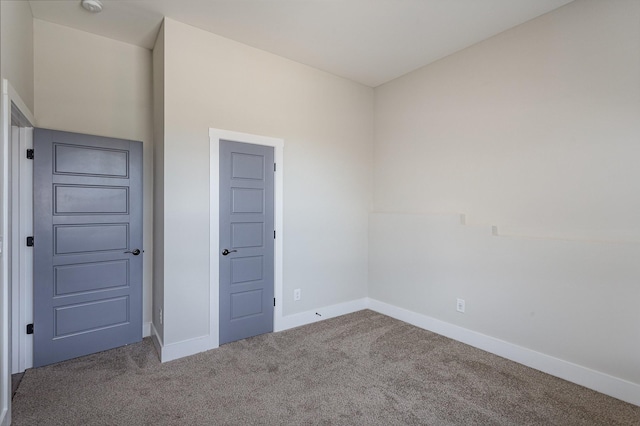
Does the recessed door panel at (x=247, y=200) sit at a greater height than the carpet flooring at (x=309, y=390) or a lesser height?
greater

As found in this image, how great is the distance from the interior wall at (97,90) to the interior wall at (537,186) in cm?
306

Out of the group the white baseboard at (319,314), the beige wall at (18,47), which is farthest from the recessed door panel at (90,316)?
the beige wall at (18,47)

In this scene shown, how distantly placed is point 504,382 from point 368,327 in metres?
1.49

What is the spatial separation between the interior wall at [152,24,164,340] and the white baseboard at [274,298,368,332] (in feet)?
4.23

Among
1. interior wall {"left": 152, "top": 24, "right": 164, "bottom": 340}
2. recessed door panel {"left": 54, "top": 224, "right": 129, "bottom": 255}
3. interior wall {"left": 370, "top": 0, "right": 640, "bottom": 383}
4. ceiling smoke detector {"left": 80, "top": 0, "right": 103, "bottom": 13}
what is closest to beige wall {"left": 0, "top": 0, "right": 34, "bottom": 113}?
ceiling smoke detector {"left": 80, "top": 0, "right": 103, "bottom": 13}

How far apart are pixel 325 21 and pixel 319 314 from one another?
325 cm

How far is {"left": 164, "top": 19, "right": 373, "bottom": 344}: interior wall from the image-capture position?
2.94 meters

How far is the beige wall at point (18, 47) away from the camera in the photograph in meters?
2.02

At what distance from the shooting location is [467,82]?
336 centimetres

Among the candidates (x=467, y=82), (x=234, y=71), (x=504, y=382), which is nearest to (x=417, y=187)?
(x=467, y=82)

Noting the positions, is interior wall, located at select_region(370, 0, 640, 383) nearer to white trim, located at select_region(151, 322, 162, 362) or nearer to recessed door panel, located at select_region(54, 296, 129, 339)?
white trim, located at select_region(151, 322, 162, 362)

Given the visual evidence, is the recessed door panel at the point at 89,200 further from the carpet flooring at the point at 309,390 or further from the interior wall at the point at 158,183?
the carpet flooring at the point at 309,390

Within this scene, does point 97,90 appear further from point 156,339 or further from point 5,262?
point 156,339

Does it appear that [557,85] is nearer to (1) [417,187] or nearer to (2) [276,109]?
(1) [417,187]
